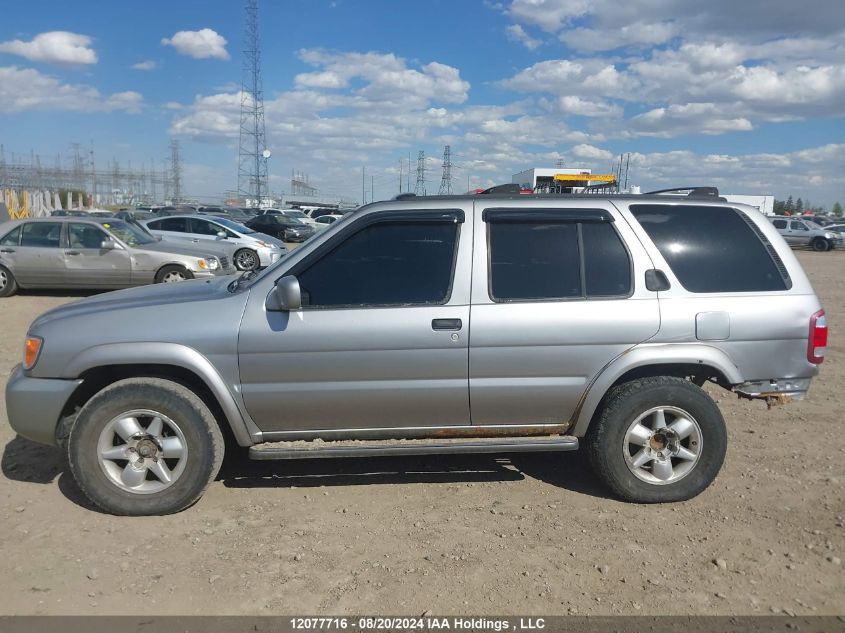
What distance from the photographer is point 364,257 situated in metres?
4.12

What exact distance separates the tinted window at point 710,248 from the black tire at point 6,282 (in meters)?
12.2

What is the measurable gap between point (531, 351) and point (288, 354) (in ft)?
4.77

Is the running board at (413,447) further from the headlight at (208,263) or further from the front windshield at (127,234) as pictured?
the front windshield at (127,234)

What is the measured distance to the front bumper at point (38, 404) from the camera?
3990mm

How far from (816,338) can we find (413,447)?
2608 millimetres

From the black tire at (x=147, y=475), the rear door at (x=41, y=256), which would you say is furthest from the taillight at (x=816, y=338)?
the rear door at (x=41, y=256)

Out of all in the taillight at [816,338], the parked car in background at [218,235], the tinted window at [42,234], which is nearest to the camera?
the taillight at [816,338]

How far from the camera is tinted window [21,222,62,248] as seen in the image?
1247cm

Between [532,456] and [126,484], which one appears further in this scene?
[532,456]

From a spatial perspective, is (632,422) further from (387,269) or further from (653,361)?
(387,269)

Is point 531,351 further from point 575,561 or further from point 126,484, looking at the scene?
point 126,484

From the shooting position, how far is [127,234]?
12844mm

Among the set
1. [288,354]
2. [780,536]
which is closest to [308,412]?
[288,354]

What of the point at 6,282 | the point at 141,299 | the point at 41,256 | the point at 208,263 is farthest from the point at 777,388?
the point at 6,282
